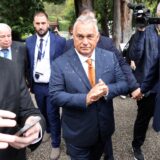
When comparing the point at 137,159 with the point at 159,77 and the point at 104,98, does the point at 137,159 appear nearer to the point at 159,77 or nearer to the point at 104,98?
the point at 159,77

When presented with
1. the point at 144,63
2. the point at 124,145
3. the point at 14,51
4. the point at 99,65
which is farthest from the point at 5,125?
the point at 124,145

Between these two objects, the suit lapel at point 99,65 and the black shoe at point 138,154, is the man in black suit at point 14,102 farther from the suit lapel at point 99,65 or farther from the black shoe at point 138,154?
the black shoe at point 138,154

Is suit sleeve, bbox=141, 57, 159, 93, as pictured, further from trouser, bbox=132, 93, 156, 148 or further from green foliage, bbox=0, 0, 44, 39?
green foliage, bbox=0, 0, 44, 39

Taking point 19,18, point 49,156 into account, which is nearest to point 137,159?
point 49,156

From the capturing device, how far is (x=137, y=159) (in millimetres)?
→ 4352

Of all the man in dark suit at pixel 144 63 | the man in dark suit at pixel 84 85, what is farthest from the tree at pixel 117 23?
the man in dark suit at pixel 84 85

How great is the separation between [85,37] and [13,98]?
4.28ft

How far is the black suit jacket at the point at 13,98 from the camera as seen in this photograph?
5.73ft

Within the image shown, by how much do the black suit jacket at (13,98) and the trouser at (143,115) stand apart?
251cm

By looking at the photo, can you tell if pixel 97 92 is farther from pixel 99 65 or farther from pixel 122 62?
pixel 122 62

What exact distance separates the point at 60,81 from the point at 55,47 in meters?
1.80

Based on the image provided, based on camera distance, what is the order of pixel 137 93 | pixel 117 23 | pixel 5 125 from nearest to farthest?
pixel 5 125
pixel 137 93
pixel 117 23

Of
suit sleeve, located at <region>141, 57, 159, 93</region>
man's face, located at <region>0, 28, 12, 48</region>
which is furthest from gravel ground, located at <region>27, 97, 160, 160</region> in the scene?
man's face, located at <region>0, 28, 12, 48</region>

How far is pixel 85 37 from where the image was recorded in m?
2.95
